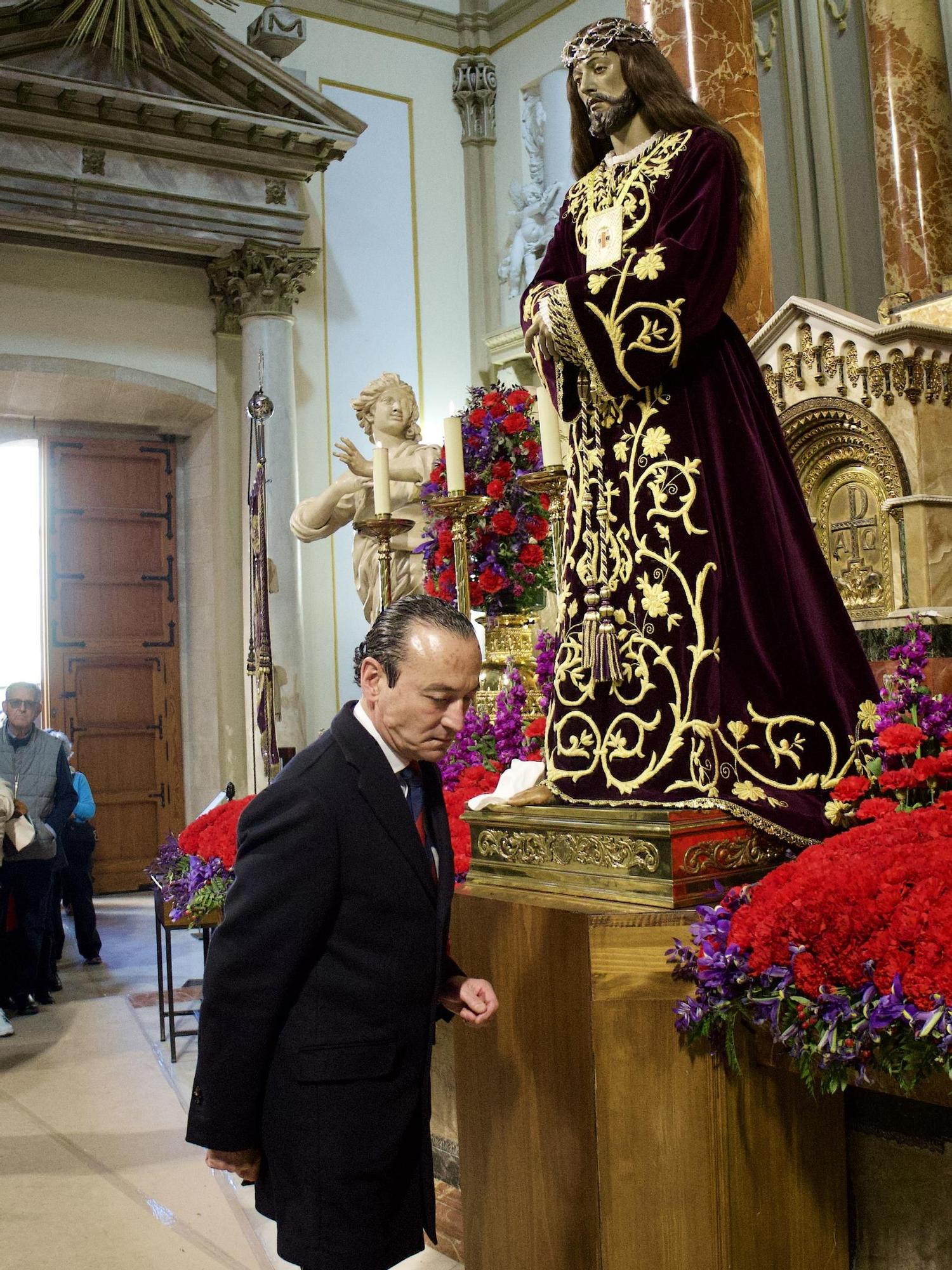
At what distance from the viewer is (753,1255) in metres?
2.05

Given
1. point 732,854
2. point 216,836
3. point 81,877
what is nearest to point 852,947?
point 732,854

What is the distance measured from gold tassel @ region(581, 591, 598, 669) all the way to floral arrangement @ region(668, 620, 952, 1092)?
1.74 feet

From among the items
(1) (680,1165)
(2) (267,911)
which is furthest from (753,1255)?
(2) (267,911)

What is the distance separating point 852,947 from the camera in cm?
177

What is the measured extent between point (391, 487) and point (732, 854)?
2.91 metres

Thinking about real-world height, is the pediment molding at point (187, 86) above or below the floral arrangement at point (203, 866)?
above

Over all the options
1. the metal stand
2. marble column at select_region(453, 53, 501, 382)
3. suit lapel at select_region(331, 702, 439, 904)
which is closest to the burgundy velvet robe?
suit lapel at select_region(331, 702, 439, 904)

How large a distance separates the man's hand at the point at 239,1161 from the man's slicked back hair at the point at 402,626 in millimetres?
701

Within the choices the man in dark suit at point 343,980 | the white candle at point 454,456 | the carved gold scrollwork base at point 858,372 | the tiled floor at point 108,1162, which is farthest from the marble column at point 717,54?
the tiled floor at point 108,1162

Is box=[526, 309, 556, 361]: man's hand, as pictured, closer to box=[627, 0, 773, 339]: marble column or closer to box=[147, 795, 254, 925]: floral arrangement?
box=[147, 795, 254, 925]: floral arrangement

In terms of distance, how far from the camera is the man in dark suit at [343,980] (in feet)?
5.69

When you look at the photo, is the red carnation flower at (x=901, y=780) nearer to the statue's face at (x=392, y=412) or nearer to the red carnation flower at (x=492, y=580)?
the red carnation flower at (x=492, y=580)

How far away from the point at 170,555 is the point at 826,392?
253 inches

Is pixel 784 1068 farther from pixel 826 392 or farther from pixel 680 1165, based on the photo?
pixel 826 392
